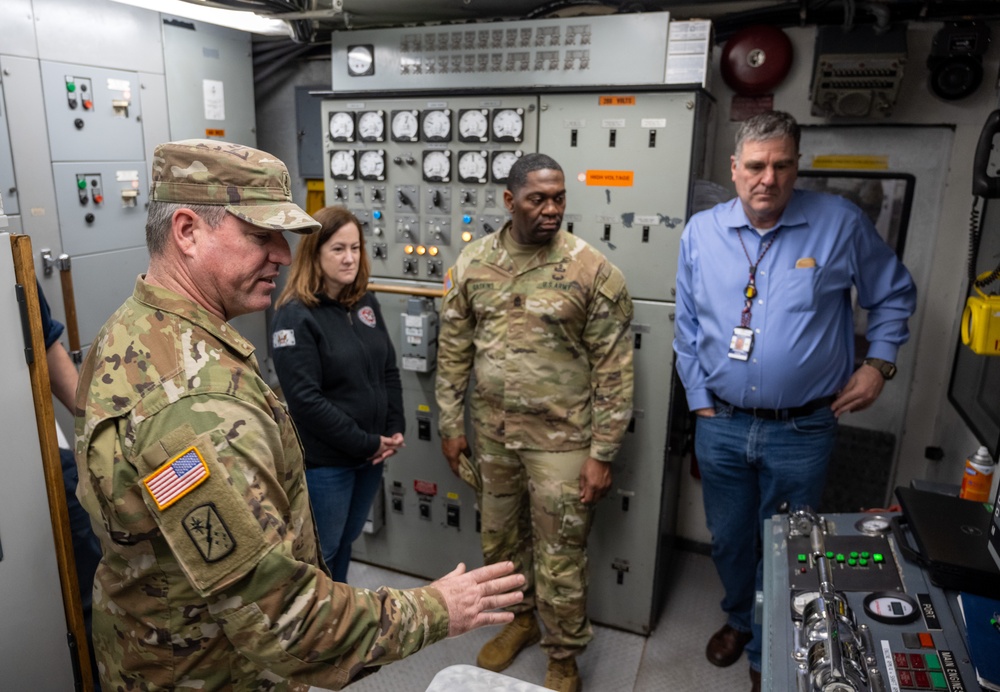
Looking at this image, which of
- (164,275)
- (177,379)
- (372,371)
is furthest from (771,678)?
(372,371)

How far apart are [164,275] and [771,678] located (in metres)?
1.31

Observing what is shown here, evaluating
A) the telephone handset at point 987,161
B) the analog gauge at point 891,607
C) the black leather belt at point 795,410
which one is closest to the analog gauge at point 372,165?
the black leather belt at point 795,410

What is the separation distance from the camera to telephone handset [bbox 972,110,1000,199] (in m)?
1.96

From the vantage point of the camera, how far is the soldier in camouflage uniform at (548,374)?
95.6 inches

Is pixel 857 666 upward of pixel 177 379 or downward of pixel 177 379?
downward

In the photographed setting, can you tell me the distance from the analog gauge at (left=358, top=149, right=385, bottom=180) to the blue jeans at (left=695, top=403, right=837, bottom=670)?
67.5 inches

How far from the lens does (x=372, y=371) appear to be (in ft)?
8.20

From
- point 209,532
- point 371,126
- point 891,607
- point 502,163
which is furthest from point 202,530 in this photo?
point 371,126

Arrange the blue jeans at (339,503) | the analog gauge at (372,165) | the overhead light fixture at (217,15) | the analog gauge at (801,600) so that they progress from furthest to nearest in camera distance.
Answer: the analog gauge at (372,165) < the overhead light fixture at (217,15) < the blue jeans at (339,503) < the analog gauge at (801,600)

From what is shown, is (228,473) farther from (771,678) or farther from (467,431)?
(467,431)

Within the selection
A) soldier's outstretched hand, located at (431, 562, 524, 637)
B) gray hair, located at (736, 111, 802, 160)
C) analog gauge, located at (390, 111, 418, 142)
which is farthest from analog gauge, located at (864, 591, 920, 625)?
analog gauge, located at (390, 111, 418, 142)

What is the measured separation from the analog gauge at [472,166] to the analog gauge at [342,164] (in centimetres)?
54

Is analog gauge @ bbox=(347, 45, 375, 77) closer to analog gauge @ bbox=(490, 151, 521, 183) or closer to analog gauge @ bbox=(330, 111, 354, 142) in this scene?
analog gauge @ bbox=(330, 111, 354, 142)

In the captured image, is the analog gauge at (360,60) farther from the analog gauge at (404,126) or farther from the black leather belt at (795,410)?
the black leather belt at (795,410)
